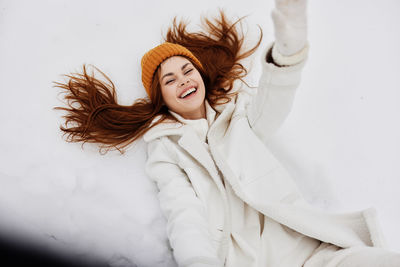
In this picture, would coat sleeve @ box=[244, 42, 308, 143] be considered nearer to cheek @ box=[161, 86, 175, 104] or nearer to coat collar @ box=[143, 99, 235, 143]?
coat collar @ box=[143, 99, 235, 143]

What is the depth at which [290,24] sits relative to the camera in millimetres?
619

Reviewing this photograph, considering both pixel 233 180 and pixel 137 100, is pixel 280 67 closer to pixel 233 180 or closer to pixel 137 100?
pixel 233 180

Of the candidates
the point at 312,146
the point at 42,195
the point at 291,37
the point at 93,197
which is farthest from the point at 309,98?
the point at 42,195

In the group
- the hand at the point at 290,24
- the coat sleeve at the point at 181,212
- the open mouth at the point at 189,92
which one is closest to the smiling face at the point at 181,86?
the open mouth at the point at 189,92

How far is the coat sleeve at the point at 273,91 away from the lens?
2.24 feet

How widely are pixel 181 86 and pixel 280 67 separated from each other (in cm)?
31

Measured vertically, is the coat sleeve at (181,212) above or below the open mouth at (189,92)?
below

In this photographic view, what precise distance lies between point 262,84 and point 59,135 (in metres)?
0.62

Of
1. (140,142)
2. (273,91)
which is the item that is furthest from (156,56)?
(273,91)

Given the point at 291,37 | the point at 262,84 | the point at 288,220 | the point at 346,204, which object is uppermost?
the point at 291,37

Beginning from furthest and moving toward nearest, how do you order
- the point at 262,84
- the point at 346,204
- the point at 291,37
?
A: 1. the point at 346,204
2. the point at 262,84
3. the point at 291,37

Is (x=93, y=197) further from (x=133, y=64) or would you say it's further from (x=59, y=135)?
(x=133, y=64)

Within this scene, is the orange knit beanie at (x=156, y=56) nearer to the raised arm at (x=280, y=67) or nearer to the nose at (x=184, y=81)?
the nose at (x=184, y=81)

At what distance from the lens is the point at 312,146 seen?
1.06 meters
